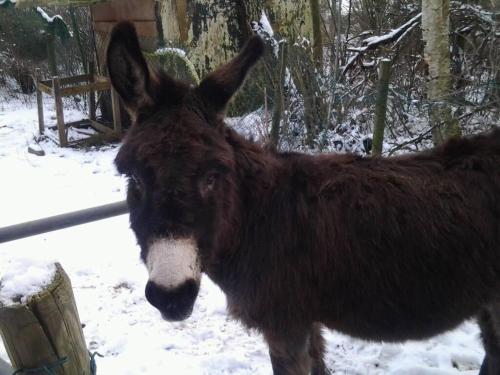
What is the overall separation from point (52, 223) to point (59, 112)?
7.16m

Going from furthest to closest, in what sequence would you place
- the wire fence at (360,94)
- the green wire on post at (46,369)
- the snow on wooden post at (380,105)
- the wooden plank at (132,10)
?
the wooden plank at (132,10)
the wire fence at (360,94)
the snow on wooden post at (380,105)
the green wire on post at (46,369)

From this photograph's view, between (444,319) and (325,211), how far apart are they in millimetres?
811

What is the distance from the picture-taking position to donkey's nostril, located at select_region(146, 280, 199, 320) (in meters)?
1.49

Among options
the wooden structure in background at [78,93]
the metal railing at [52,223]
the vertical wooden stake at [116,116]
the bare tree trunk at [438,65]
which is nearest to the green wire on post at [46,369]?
the metal railing at [52,223]

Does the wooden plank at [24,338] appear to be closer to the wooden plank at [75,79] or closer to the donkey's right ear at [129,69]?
the donkey's right ear at [129,69]

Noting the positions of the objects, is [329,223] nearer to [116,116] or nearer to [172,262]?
[172,262]

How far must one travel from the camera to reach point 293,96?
221 inches

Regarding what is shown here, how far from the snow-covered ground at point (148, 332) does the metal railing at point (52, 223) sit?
0.15m

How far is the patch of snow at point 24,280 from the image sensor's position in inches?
59.7

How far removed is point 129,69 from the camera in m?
1.90

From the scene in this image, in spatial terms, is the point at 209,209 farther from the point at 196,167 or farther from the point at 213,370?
the point at 213,370

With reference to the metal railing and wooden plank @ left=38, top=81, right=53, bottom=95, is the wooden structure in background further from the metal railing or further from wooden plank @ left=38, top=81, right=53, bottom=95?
the metal railing

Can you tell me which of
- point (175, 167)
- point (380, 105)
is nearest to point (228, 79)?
point (175, 167)

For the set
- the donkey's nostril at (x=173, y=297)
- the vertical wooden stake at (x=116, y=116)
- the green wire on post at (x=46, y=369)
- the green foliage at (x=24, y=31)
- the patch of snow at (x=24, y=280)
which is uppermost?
the green foliage at (x=24, y=31)
